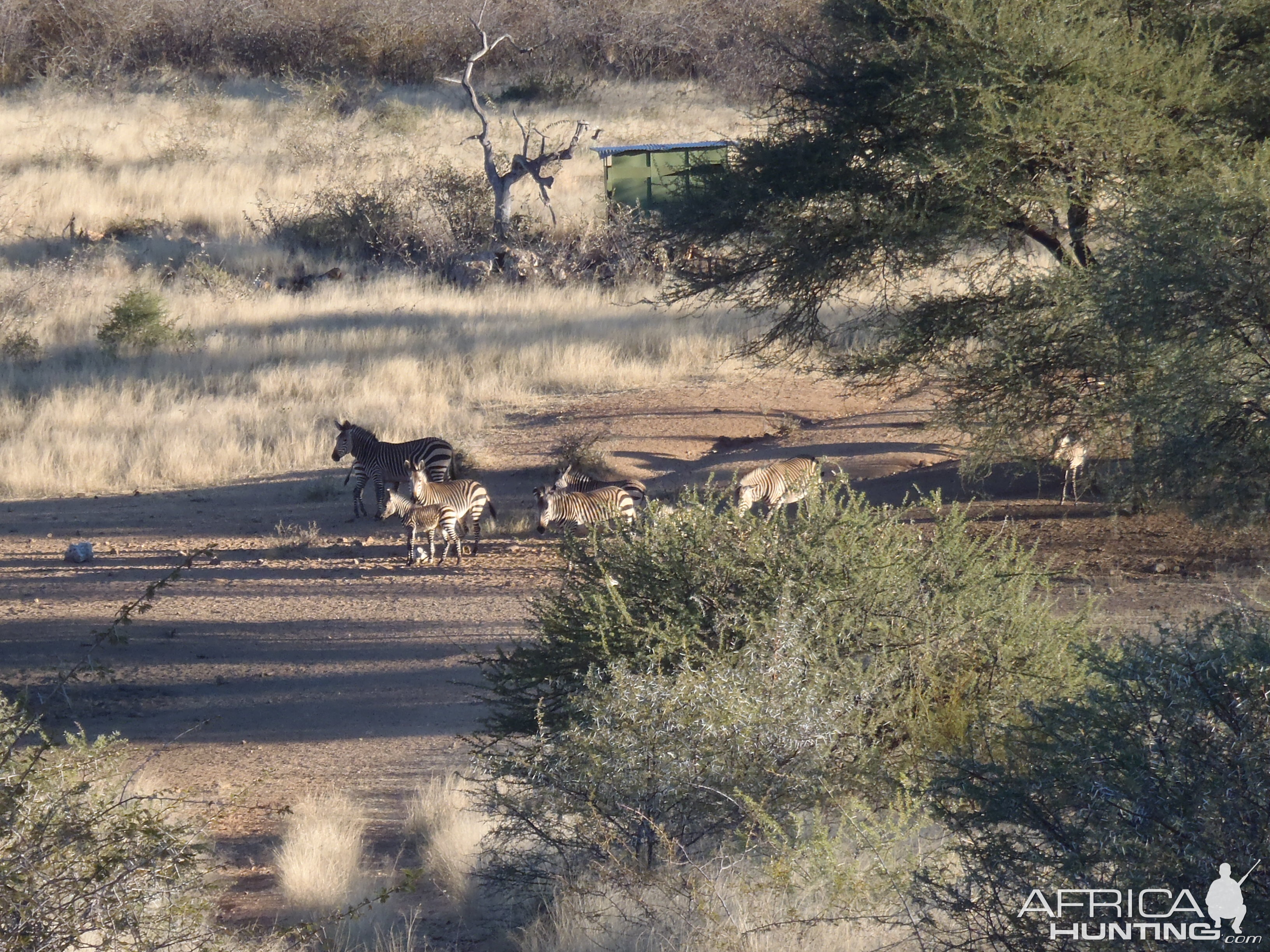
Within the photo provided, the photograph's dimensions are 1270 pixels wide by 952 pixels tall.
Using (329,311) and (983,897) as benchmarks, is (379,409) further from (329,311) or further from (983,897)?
(983,897)

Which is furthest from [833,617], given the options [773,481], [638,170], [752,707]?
[638,170]

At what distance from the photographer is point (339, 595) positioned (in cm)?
1183

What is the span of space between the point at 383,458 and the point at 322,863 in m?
9.30

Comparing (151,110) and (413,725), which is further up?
(151,110)

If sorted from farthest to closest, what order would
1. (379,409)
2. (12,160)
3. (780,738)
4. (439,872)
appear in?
(12,160)
(379,409)
(439,872)
(780,738)

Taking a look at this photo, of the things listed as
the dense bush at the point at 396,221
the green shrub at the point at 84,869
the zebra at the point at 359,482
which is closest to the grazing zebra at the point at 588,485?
the zebra at the point at 359,482

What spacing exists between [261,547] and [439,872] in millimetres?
8070

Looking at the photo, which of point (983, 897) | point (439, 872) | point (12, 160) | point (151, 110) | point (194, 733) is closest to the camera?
point (983, 897)

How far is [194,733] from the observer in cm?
890

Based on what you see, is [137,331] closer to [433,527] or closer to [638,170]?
[433,527]

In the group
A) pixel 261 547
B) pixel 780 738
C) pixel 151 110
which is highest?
pixel 151 110

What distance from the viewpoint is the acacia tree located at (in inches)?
359

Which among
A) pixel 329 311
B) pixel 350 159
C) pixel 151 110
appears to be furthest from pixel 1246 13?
pixel 151 110

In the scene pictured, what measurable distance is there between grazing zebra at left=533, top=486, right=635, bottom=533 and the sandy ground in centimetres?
43
